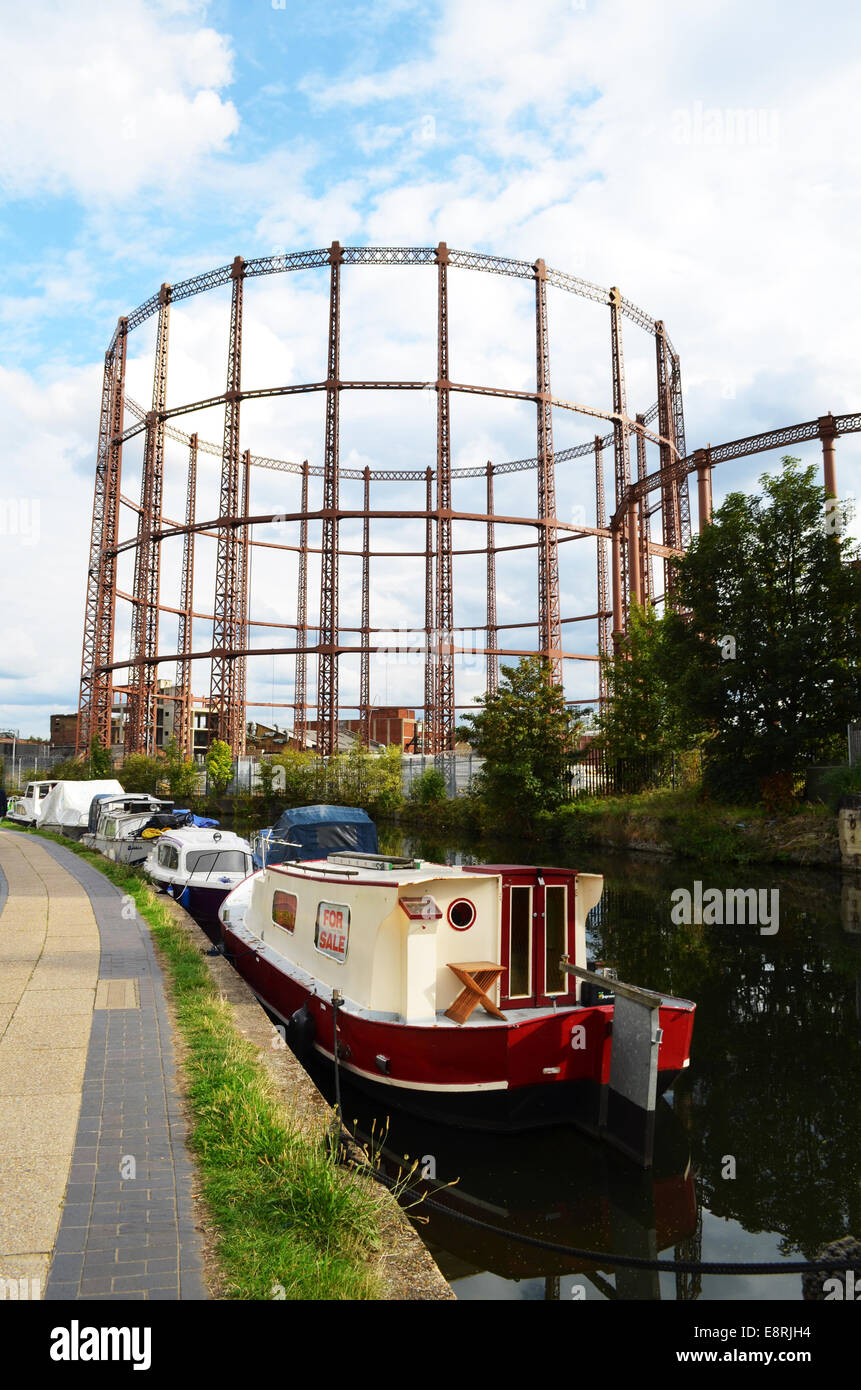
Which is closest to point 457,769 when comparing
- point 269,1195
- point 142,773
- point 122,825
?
point 142,773

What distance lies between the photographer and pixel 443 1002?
7895 millimetres

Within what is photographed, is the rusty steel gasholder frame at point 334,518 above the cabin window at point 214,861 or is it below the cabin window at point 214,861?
above

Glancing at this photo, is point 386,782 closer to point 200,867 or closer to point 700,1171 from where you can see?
point 200,867

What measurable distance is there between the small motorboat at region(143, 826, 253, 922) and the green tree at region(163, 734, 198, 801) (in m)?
34.3

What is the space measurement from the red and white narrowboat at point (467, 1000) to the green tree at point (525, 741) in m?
24.3

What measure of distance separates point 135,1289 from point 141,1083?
8.41 ft

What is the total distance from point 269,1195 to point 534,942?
14.5 ft

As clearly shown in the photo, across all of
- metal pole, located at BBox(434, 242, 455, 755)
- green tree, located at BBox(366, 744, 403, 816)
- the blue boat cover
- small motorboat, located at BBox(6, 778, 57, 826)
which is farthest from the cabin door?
green tree, located at BBox(366, 744, 403, 816)

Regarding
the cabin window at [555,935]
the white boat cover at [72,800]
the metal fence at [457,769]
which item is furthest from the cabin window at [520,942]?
the metal fence at [457,769]

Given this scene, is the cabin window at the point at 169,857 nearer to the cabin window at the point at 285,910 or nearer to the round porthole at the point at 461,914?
the cabin window at the point at 285,910

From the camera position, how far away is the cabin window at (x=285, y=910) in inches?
420

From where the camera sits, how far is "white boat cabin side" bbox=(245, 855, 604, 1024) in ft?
25.5
